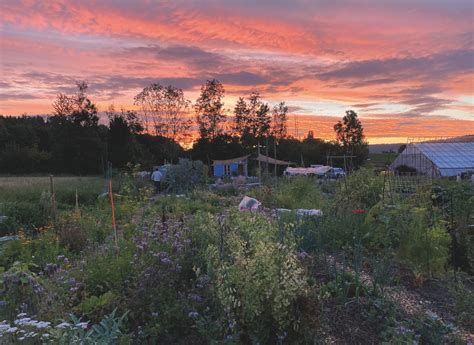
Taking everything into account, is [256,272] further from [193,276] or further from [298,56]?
[298,56]

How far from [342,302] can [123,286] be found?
6.09ft

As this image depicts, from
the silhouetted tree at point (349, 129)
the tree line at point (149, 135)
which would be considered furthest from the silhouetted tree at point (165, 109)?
the silhouetted tree at point (349, 129)

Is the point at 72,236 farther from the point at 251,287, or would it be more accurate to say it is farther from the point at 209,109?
the point at 209,109

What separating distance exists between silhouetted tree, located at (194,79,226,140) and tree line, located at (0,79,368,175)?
0.01 metres

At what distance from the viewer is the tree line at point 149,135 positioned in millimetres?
39969

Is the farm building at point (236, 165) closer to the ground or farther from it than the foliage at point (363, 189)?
closer to the ground

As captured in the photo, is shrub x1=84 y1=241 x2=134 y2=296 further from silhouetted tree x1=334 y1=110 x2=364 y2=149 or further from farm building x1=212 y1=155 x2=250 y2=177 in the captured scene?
silhouetted tree x1=334 y1=110 x2=364 y2=149

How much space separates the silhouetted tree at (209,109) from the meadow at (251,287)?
4214 centimetres

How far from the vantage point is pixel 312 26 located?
9031 millimetres

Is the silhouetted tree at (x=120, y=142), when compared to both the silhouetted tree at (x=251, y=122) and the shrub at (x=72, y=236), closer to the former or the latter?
the silhouetted tree at (x=251, y=122)

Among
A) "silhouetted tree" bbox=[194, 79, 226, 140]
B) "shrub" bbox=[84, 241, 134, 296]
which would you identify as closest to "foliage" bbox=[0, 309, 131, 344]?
"shrub" bbox=[84, 241, 134, 296]

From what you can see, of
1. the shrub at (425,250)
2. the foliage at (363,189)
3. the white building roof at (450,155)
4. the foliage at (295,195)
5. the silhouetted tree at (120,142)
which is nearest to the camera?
the shrub at (425,250)

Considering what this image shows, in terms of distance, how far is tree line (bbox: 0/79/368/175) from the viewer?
131 feet

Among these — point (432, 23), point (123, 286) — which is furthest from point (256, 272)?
point (432, 23)
